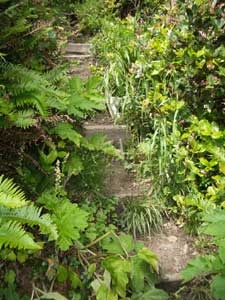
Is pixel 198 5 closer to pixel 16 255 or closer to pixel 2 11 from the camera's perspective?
pixel 2 11

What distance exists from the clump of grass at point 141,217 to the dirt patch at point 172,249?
0.08 metres

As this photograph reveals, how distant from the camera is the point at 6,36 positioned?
108 inches

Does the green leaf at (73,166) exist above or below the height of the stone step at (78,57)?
above

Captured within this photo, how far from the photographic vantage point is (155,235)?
3.10 m

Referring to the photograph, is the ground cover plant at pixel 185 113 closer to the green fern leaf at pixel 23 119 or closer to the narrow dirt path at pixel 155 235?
the narrow dirt path at pixel 155 235

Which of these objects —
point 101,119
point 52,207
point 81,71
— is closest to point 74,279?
point 52,207

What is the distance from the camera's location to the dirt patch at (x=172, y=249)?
2.81 meters

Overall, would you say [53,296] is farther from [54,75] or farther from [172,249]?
[54,75]

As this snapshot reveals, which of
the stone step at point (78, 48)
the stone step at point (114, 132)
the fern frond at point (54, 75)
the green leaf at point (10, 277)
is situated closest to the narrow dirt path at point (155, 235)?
the stone step at point (114, 132)

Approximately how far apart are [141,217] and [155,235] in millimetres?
208

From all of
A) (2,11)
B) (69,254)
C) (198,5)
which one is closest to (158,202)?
(69,254)

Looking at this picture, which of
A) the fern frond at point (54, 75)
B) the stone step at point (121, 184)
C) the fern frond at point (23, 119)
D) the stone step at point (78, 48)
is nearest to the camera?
the fern frond at point (23, 119)

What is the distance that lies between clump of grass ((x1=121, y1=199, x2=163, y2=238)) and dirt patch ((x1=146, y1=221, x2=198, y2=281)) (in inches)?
3.2

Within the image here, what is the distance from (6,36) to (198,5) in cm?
161
